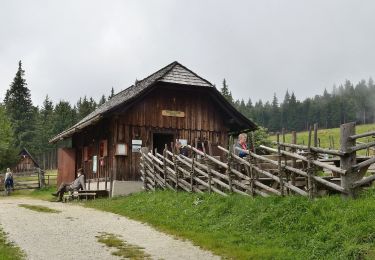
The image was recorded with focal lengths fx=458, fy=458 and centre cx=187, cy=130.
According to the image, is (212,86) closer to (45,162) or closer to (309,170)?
(309,170)

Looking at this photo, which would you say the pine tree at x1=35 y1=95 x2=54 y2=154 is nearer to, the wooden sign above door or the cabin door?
the cabin door

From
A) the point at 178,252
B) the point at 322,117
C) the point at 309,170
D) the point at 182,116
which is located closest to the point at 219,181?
the point at 309,170

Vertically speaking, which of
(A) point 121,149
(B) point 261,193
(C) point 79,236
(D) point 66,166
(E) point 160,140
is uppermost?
(E) point 160,140

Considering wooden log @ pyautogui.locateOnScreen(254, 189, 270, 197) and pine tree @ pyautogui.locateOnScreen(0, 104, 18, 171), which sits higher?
pine tree @ pyautogui.locateOnScreen(0, 104, 18, 171)

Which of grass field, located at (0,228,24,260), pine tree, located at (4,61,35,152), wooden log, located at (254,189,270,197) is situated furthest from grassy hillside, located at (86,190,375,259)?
pine tree, located at (4,61,35,152)

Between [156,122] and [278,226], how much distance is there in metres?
12.8

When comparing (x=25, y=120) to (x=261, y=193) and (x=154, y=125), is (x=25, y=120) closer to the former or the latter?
(x=154, y=125)

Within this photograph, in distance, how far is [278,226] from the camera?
9.15 m

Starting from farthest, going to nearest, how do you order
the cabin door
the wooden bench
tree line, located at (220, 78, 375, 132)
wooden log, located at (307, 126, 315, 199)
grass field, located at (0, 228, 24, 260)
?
tree line, located at (220, 78, 375, 132), the cabin door, the wooden bench, wooden log, located at (307, 126, 315, 199), grass field, located at (0, 228, 24, 260)

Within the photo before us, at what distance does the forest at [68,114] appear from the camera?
63875 mm

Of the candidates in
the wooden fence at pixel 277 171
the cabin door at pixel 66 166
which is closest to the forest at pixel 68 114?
the cabin door at pixel 66 166

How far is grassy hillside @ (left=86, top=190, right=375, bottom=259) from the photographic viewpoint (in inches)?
294

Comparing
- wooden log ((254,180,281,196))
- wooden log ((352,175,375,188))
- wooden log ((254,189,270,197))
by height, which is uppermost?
wooden log ((352,175,375,188))

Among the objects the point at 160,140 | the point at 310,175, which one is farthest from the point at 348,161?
the point at 160,140
